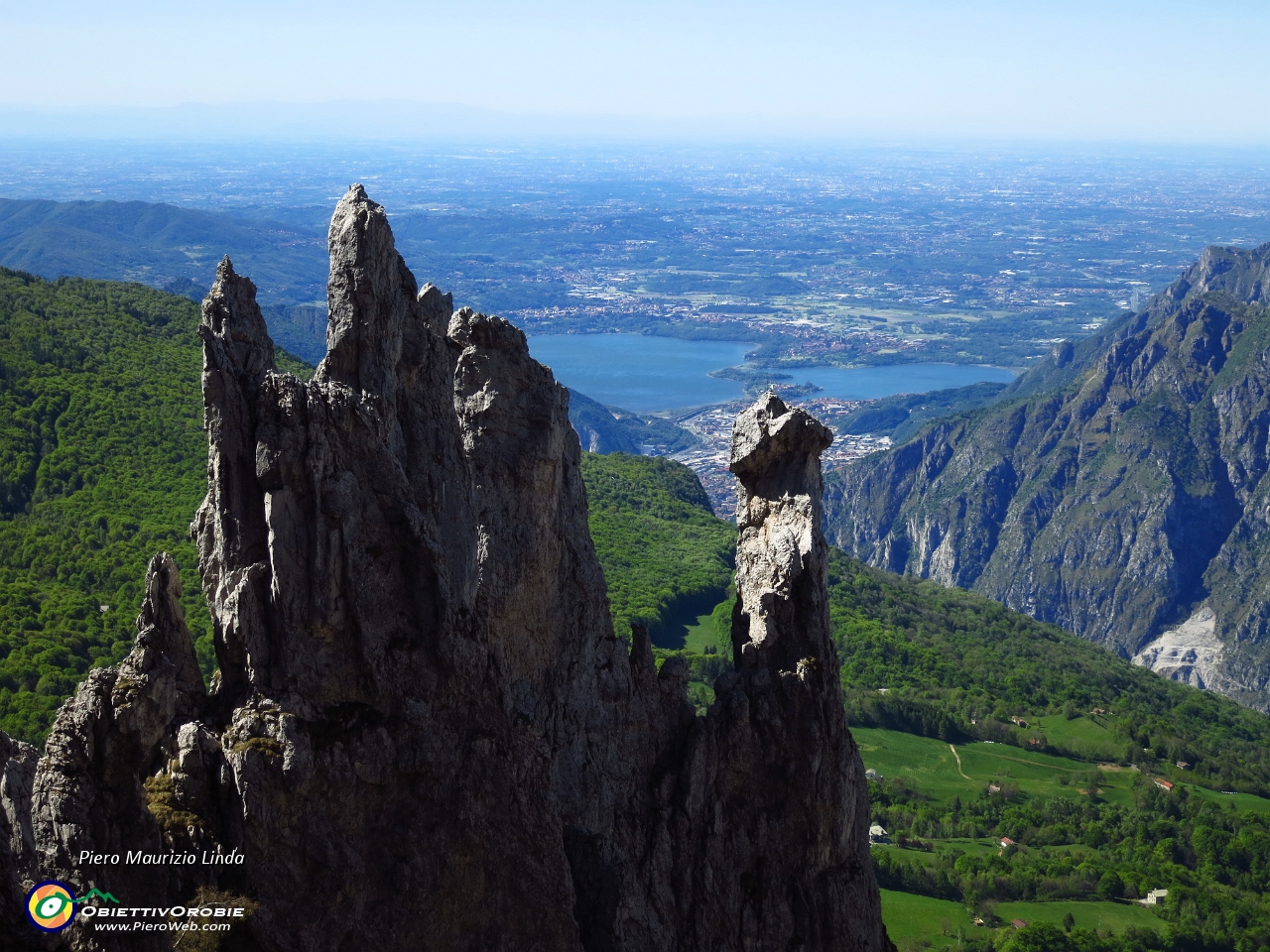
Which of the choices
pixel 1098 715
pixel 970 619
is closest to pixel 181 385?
pixel 1098 715

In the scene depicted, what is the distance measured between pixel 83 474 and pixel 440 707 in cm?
7401

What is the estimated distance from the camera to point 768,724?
26.8 m

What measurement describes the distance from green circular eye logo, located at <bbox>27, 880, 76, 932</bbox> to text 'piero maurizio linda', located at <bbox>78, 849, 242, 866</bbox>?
56 centimetres

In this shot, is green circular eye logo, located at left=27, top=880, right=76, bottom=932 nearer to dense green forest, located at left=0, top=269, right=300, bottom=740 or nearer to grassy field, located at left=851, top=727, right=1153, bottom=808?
dense green forest, located at left=0, top=269, right=300, bottom=740

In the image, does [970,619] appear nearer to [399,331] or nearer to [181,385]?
[181,385]

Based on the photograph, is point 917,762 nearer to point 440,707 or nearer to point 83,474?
point 83,474

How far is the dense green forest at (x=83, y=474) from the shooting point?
201 ft

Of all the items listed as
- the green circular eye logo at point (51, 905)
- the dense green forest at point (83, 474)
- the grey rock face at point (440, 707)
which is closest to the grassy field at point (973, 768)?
the dense green forest at point (83, 474)

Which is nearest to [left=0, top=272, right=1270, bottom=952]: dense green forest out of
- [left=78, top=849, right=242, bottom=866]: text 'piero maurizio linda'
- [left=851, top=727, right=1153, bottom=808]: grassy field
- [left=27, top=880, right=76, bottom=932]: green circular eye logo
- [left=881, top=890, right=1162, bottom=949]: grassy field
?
[left=851, top=727, right=1153, bottom=808]: grassy field

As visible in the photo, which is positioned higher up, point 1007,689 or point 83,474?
point 83,474

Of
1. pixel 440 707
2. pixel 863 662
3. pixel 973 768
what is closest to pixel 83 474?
pixel 440 707

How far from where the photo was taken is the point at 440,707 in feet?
70.5

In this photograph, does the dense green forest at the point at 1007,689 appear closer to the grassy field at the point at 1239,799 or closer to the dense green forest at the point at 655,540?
the grassy field at the point at 1239,799

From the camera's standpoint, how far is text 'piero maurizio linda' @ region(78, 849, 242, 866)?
695 inches
